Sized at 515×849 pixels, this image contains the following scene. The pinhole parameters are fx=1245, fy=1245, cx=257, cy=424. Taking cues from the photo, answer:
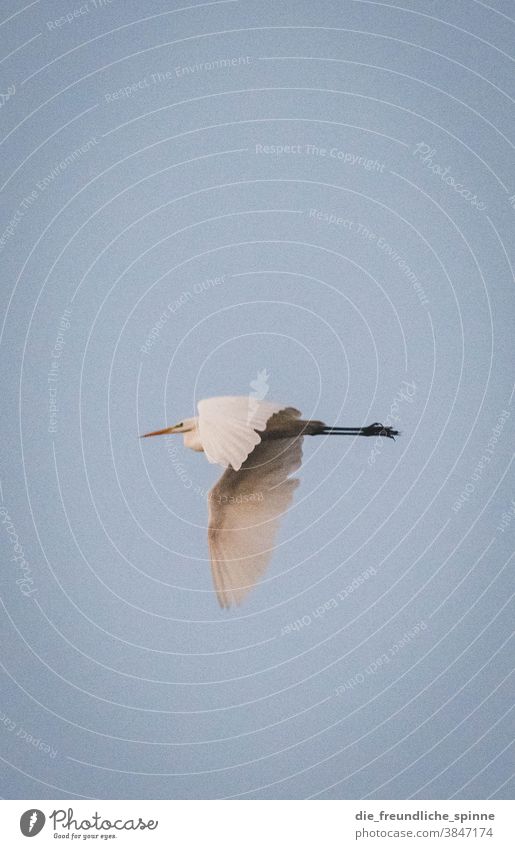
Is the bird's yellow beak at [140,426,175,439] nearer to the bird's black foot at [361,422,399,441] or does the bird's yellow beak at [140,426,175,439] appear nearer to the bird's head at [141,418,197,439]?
the bird's head at [141,418,197,439]

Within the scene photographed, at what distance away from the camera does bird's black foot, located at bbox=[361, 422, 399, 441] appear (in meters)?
2.69

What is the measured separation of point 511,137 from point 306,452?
2.69 ft

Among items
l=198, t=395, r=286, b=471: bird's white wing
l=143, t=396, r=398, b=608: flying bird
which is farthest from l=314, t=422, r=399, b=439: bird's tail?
l=198, t=395, r=286, b=471: bird's white wing

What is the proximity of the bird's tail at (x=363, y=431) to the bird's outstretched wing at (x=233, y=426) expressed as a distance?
0.30 feet

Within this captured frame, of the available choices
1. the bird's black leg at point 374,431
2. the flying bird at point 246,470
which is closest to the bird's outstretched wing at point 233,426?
the flying bird at point 246,470

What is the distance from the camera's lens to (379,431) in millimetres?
Answer: 2693

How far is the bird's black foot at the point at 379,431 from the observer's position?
2693 mm

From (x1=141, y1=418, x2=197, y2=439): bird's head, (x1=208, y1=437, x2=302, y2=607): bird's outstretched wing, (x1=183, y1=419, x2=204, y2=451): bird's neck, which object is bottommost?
(x1=208, y1=437, x2=302, y2=607): bird's outstretched wing

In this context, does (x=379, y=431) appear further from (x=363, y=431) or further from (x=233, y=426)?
(x=233, y=426)

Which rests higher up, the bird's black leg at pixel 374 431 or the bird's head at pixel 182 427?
the bird's head at pixel 182 427

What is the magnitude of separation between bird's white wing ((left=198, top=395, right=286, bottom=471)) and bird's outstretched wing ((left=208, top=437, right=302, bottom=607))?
6 cm

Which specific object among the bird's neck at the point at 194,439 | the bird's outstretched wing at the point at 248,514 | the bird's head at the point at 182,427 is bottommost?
the bird's outstretched wing at the point at 248,514

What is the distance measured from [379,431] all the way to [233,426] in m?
0.32

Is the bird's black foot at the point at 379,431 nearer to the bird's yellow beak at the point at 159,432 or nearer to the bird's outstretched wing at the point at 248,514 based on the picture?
the bird's outstretched wing at the point at 248,514
